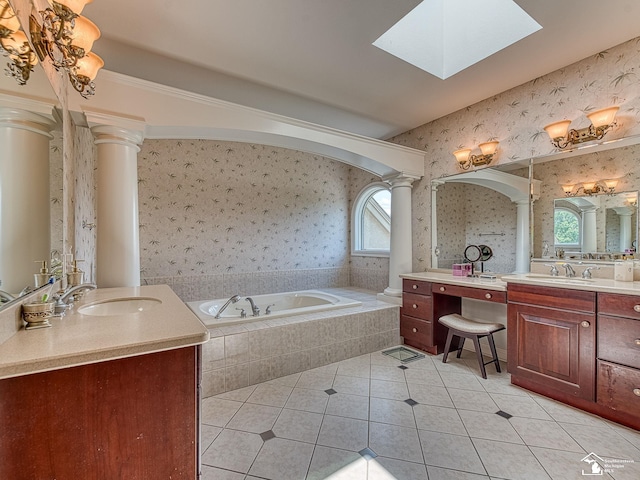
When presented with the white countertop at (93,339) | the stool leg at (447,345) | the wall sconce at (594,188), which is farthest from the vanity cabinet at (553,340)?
the white countertop at (93,339)

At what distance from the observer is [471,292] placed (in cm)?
259

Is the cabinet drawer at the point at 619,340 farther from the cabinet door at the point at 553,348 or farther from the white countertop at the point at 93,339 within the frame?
the white countertop at the point at 93,339

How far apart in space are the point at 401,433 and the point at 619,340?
142cm

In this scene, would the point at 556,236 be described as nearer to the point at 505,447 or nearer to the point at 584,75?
the point at 584,75

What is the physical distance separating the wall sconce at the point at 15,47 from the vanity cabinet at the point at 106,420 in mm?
919

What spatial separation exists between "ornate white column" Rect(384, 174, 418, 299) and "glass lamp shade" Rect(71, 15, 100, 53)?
2.90 m

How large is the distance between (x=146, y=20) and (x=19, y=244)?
62.4 inches

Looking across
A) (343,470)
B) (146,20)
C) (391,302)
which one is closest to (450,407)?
(343,470)

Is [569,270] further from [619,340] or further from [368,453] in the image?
[368,453]

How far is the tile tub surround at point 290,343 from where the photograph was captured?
86.4 inches

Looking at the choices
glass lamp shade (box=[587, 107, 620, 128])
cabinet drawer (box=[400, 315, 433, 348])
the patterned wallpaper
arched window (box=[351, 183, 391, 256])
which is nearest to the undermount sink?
the patterned wallpaper

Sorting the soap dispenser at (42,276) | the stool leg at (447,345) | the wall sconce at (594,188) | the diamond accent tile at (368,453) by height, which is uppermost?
the wall sconce at (594,188)

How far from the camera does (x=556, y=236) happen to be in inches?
98.8

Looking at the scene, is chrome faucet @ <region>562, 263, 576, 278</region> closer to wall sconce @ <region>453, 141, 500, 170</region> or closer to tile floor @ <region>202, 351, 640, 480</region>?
tile floor @ <region>202, 351, 640, 480</region>
